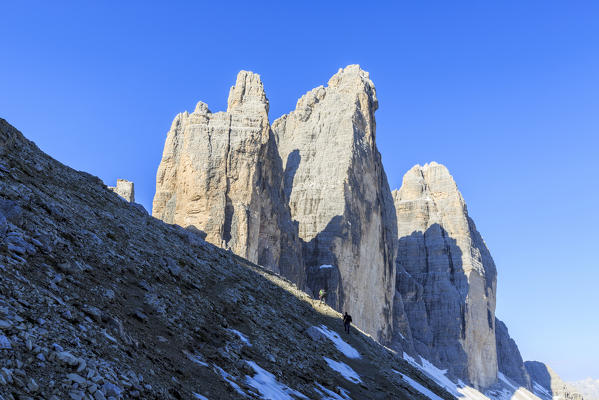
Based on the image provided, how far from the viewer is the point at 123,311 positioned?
14422 millimetres

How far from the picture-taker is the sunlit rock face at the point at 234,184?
52.5m

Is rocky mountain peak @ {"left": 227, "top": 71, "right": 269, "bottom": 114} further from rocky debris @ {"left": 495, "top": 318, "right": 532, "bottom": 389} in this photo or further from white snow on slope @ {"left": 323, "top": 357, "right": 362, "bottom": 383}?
rocky debris @ {"left": 495, "top": 318, "right": 532, "bottom": 389}

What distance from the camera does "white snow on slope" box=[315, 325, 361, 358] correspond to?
88.4 feet

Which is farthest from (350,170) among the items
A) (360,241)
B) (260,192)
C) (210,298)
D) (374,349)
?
(210,298)

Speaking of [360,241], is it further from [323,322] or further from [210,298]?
[210,298]

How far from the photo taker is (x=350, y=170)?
243ft

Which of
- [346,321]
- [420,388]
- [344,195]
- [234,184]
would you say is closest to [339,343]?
[346,321]

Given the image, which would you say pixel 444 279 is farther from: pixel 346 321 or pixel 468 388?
pixel 346 321

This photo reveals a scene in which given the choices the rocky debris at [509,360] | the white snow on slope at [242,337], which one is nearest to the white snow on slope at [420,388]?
the white snow on slope at [242,337]

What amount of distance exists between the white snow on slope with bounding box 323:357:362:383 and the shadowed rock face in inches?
1594

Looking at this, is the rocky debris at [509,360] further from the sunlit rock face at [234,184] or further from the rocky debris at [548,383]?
the sunlit rock face at [234,184]

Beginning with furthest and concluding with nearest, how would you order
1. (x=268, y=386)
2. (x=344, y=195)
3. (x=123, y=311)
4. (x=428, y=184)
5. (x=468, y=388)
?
(x=428, y=184), (x=468, y=388), (x=344, y=195), (x=268, y=386), (x=123, y=311)

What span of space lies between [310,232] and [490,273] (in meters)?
61.0

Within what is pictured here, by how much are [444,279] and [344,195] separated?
1599 inches
